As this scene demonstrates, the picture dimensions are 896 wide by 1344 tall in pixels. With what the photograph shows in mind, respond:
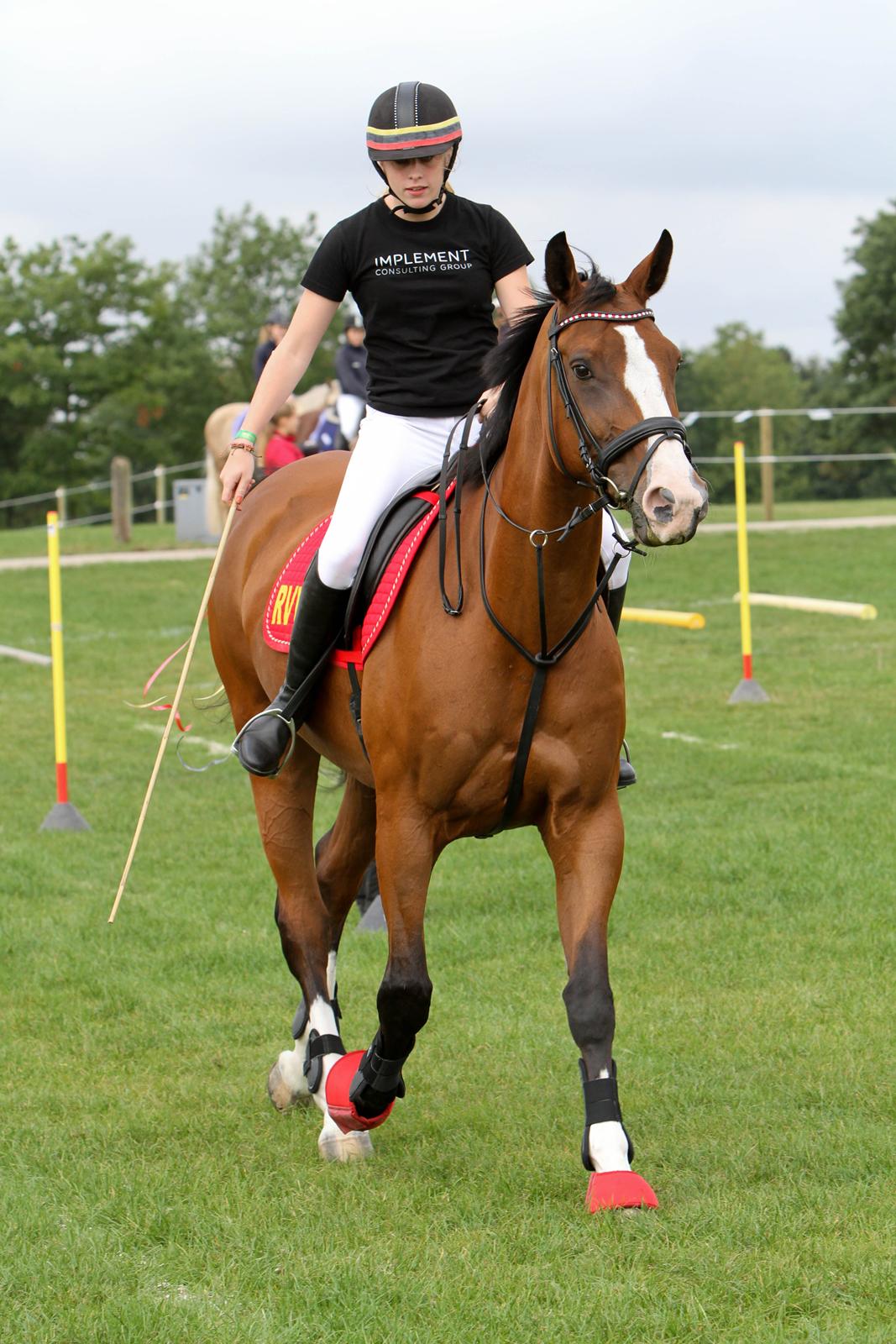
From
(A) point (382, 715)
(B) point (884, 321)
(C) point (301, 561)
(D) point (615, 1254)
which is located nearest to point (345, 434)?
(C) point (301, 561)

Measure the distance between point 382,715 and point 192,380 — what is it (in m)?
53.2

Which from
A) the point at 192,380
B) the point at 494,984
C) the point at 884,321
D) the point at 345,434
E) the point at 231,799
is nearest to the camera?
the point at 494,984

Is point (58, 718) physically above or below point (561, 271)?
below

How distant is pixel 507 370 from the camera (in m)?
4.91

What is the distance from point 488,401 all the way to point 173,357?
51626mm

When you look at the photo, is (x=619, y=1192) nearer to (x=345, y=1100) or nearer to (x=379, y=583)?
(x=345, y=1100)

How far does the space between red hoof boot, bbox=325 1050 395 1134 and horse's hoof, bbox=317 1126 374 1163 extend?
3cm

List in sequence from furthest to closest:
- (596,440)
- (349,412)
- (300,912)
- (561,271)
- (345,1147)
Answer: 1. (349,412)
2. (300,912)
3. (345,1147)
4. (561,271)
5. (596,440)

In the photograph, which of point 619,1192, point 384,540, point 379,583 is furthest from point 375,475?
point 619,1192

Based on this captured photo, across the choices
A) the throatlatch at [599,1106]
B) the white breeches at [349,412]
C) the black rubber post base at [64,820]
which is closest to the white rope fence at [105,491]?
the white breeches at [349,412]

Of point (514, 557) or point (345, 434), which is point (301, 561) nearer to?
point (514, 557)

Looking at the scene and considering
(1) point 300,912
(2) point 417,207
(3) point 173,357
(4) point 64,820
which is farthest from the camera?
(3) point 173,357

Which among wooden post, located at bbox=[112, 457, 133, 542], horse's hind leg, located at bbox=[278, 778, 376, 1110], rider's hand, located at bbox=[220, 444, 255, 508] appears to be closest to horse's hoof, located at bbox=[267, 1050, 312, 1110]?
horse's hind leg, located at bbox=[278, 778, 376, 1110]

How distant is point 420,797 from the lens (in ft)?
16.1
